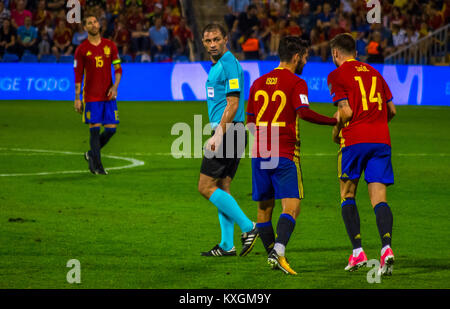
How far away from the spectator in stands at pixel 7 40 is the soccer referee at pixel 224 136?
22.4 meters

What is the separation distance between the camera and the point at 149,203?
35.4 feet

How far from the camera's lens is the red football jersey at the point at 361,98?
725 centimetres

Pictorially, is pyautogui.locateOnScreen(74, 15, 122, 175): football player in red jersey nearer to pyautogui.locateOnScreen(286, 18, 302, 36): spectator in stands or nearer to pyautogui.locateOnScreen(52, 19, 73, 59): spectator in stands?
pyautogui.locateOnScreen(286, 18, 302, 36): spectator in stands

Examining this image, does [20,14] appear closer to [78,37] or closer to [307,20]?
[78,37]

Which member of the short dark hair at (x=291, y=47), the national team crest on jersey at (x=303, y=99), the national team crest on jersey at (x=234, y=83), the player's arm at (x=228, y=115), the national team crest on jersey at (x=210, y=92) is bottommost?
the player's arm at (x=228, y=115)

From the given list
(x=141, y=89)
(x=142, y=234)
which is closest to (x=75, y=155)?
(x=142, y=234)

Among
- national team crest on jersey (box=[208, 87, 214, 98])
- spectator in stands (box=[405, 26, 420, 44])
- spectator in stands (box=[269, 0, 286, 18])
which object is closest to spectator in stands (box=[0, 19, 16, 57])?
spectator in stands (box=[269, 0, 286, 18])

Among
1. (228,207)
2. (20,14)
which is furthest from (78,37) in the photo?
(228,207)

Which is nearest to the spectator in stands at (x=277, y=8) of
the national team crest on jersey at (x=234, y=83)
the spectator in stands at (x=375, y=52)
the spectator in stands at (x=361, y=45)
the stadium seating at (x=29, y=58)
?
the spectator in stands at (x=361, y=45)

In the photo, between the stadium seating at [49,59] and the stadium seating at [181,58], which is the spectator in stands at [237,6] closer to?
the stadium seating at [181,58]

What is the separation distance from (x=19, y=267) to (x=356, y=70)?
2971 mm

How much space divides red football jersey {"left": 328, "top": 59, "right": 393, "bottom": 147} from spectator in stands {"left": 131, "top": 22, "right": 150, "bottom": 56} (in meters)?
22.5

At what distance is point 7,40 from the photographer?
29.3 meters

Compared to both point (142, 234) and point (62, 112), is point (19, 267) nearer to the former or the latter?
point (142, 234)
